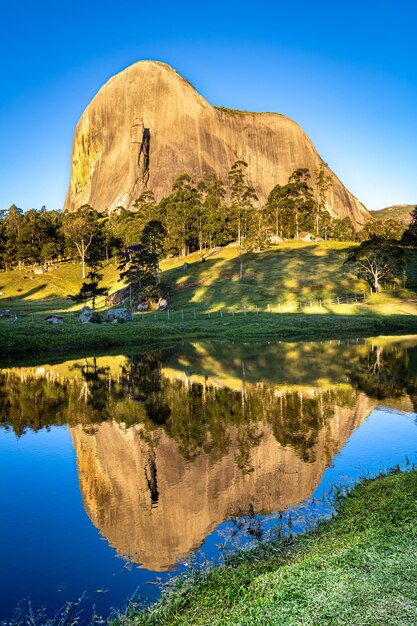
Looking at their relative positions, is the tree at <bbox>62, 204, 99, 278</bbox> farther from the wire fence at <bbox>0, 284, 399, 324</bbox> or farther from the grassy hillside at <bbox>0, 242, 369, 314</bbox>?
the wire fence at <bbox>0, 284, 399, 324</bbox>

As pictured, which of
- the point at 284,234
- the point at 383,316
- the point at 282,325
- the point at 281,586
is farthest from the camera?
the point at 284,234

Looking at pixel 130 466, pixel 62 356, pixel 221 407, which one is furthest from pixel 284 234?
pixel 130 466

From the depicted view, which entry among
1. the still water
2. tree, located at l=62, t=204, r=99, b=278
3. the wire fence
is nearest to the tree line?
tree, located at l=62, t=204, r=99, b=278

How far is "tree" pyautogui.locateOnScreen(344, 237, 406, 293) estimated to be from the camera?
80.9m

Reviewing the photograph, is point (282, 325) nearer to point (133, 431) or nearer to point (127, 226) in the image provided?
point (133, 431)

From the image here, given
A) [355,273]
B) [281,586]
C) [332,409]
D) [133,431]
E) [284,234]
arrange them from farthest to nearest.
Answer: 1. [284,234]
2. [355,273]
3. [332,409]
4. [133,431]
5. [281,586]

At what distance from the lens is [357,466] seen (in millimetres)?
16203

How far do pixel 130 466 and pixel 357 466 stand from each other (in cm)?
804

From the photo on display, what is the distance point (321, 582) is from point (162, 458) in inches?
406

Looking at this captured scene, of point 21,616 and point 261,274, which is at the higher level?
point 261,274

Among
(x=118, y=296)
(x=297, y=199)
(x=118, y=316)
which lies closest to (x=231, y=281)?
(x=118, y=296)

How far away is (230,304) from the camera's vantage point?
76.6 metres

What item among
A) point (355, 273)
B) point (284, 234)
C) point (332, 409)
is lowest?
point (332, 409)

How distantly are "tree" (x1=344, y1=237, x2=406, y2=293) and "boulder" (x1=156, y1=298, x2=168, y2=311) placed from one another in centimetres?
3435
